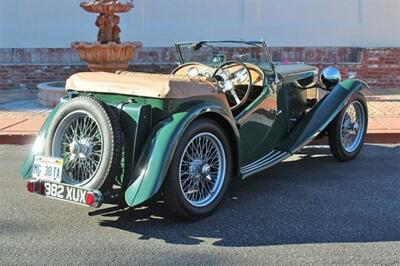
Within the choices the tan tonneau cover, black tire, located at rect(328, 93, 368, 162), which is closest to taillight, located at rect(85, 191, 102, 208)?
the tan tonneau cover

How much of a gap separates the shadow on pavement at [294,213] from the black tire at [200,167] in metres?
0.10

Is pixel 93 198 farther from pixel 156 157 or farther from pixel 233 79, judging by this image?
pixel 233 79

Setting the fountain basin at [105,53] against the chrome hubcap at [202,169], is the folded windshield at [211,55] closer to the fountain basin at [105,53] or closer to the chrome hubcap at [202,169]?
the chrome hubcap at [202,169]

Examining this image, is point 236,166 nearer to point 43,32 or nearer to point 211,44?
point 211,44

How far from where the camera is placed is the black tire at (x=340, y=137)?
591 centimetres

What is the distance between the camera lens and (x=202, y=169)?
14.3 ft

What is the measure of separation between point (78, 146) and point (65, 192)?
373mm

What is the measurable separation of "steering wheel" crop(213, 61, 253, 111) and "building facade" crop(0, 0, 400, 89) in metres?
6.66

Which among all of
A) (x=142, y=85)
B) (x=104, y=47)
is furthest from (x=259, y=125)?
→ (x=104, y=47)

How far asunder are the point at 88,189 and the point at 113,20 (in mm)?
6226

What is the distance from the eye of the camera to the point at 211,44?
6184 mm

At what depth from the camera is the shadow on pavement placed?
158 inches

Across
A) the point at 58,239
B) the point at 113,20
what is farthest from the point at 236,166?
the point at 113,20

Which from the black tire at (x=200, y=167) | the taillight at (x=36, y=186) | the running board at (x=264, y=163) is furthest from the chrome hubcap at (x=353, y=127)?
the taillight at (x=36, y=186)
